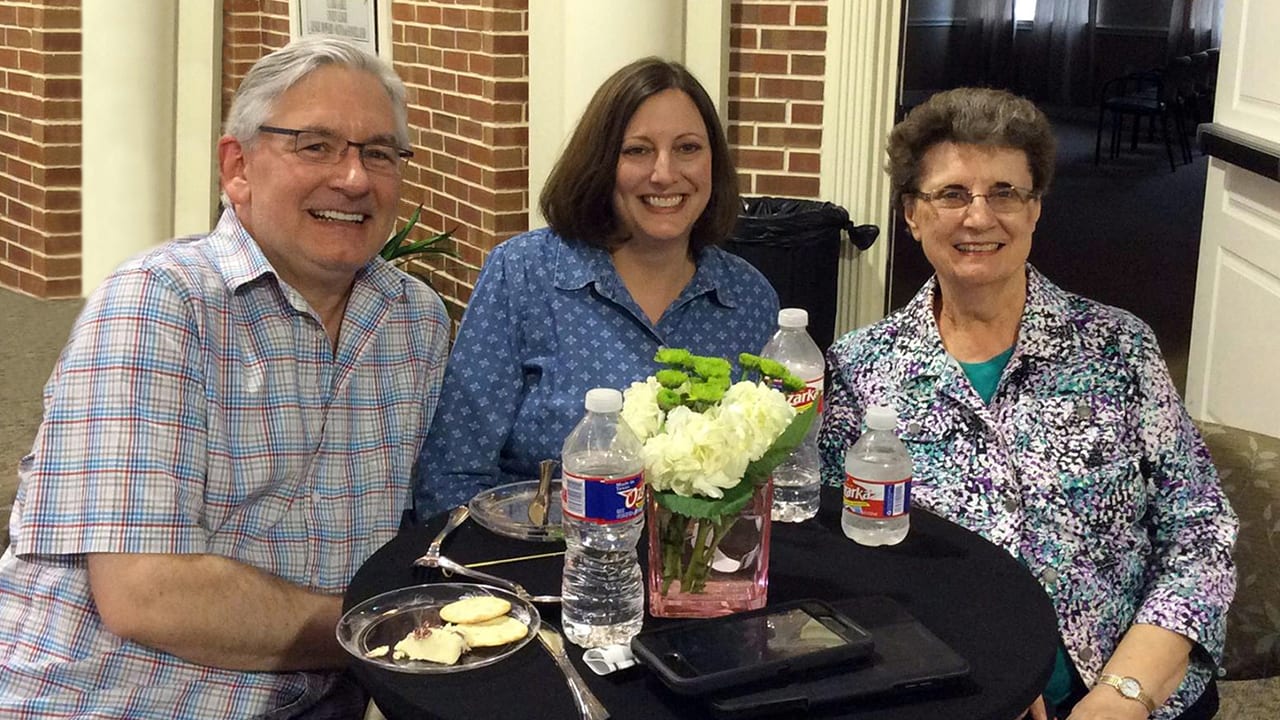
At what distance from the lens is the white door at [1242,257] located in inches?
138

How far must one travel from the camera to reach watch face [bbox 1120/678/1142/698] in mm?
1952

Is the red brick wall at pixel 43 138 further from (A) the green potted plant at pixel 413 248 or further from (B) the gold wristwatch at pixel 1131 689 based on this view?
(B) the gold wristwatch at pixel 1131 689

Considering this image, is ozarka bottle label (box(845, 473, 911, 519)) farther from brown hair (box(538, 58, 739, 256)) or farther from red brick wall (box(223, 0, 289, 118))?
red brick wall (box(223, 0, 289, 118))

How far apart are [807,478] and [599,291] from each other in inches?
22.7

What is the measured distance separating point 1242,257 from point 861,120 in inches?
49.3

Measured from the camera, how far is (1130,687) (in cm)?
196

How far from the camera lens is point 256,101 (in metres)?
2.03

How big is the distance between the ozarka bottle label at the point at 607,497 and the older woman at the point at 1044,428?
2.56ft

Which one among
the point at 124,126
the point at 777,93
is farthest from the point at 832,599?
the point at 124,126

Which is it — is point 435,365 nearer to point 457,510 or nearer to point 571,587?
point 457,510

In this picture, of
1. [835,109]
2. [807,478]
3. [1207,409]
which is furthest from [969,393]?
[835,109]

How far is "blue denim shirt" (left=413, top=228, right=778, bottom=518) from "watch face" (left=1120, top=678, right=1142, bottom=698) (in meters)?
0.90

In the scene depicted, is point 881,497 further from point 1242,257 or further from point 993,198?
point 1242,257

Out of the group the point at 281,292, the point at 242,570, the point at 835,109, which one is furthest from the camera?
the point at 835,109
